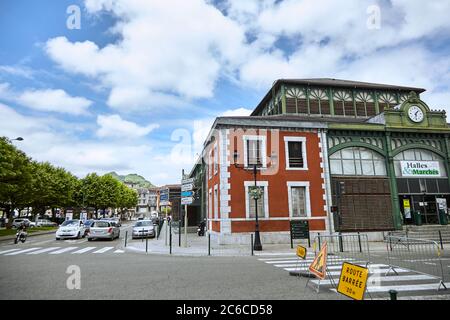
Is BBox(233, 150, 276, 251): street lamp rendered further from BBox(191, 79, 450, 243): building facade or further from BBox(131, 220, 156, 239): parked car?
BBox(131, 220, 156, 239): parked car

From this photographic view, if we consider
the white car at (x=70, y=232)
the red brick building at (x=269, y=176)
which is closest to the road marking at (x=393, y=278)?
the red brick building at (x=269, y=176)

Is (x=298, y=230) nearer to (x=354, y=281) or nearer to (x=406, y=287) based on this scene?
(x=406, y=287)

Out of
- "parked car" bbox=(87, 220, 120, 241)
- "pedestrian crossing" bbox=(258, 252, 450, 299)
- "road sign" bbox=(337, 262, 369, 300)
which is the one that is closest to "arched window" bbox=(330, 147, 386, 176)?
"pedestrian crossing" bbox=(258, 252, 450, 299)

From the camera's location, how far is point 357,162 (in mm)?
20281

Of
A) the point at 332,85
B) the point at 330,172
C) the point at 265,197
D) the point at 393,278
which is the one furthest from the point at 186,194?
the point at 332,85

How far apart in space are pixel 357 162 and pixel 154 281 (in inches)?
671

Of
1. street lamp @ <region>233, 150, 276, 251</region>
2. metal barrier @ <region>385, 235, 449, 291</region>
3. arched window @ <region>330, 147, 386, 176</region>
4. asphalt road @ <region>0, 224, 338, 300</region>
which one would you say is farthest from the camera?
arched window @ <region>330, 147, 386, 176</region>

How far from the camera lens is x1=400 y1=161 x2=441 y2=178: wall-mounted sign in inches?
814

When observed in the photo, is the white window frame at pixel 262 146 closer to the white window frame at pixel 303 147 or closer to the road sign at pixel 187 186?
the white window frame at pixel 303 147

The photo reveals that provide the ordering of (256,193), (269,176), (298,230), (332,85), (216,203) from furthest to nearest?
(332,85), (216,203), (269,176), (298,230), (256,193)

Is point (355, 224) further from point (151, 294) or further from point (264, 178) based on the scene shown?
point (151, 294)

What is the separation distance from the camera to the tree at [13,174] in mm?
25656

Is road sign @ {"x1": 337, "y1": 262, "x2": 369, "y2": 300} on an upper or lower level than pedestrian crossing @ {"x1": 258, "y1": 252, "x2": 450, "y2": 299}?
upper

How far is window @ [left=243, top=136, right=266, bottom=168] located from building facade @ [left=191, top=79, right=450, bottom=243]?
67 mm
